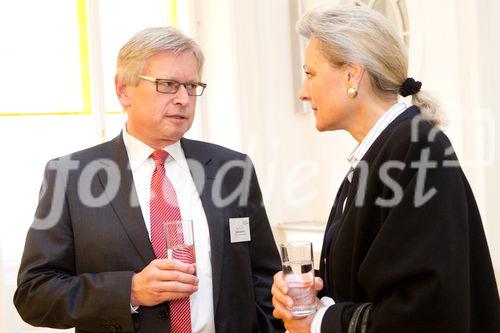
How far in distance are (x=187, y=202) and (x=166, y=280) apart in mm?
375

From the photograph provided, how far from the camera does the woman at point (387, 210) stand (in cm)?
118

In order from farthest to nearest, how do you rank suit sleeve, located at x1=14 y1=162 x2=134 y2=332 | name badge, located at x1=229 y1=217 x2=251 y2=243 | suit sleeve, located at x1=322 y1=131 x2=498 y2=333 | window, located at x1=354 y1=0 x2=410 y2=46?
window, located at x1=354 y1=0 x2=410 y2=46
name badge, located at x1=229 y1=217 x2=251 y2=243
suit sleeve, located at x1=14 y1=162 x2=134 y2=332
suit sleeve, located at x1=322 y1=131 x2=498 y2=333

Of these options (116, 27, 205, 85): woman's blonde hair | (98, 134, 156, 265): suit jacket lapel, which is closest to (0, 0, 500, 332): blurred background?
(98, 134, 156, 265): suit jacket lapel

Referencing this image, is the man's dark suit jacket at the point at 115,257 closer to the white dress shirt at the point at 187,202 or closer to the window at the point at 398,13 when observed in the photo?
the white dress shirt at the point at 187,202

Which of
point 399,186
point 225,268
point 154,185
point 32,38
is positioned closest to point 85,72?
point 32,38

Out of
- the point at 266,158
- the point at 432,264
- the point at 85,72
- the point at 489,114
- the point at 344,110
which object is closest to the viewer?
the point at 432,264

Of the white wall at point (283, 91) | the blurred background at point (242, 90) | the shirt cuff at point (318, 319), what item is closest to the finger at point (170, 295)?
the shirt cuff at point (318, 319)

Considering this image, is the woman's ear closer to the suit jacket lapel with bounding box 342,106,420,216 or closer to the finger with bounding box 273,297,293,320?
the suit jacket lapel with bounding box 342,106,420,216

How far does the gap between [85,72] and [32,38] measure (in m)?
0.35

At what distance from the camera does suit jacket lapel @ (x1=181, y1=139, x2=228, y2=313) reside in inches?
70.8

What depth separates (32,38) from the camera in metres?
3.27

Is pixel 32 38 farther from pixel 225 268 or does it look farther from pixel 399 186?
pixel 399 186

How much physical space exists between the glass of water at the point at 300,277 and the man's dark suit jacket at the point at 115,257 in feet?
1.49

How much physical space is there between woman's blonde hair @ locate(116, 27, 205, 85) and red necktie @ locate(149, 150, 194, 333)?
28cm
